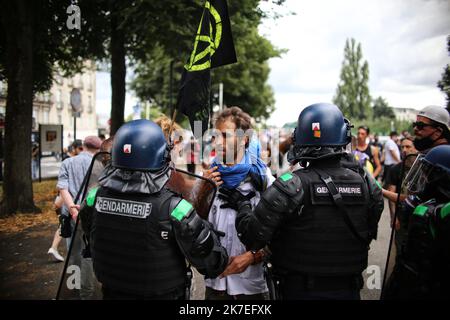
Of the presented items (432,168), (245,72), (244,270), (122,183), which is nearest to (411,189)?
(432,168)

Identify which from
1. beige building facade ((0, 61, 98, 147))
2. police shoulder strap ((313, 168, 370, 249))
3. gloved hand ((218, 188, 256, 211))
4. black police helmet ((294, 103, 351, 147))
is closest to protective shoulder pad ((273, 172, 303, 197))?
police shoulder strap ((313, 168, 370, 249))

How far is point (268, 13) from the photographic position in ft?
36.0

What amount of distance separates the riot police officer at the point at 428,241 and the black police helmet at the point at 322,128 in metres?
0.48

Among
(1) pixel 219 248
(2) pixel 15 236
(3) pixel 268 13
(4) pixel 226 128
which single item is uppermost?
(3) pixel 268 13

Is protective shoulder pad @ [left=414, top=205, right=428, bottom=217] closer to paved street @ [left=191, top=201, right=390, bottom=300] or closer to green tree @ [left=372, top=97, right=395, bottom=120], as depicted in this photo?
paved street @ [left=191, top=201, right=390, bottom=300]

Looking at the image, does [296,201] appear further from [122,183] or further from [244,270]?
[122,183]

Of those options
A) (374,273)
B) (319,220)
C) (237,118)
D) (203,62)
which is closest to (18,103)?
(203,62)

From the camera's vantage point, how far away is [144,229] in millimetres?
1969

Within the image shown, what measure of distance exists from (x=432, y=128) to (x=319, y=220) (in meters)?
1.74

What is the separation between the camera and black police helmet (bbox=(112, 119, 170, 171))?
6.73 ft

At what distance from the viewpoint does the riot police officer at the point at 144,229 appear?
1.98m

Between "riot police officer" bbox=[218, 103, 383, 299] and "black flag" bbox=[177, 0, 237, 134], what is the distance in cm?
103

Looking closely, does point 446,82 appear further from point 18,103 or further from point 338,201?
point 18,103

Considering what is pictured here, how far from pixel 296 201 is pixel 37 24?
9.63 metres
